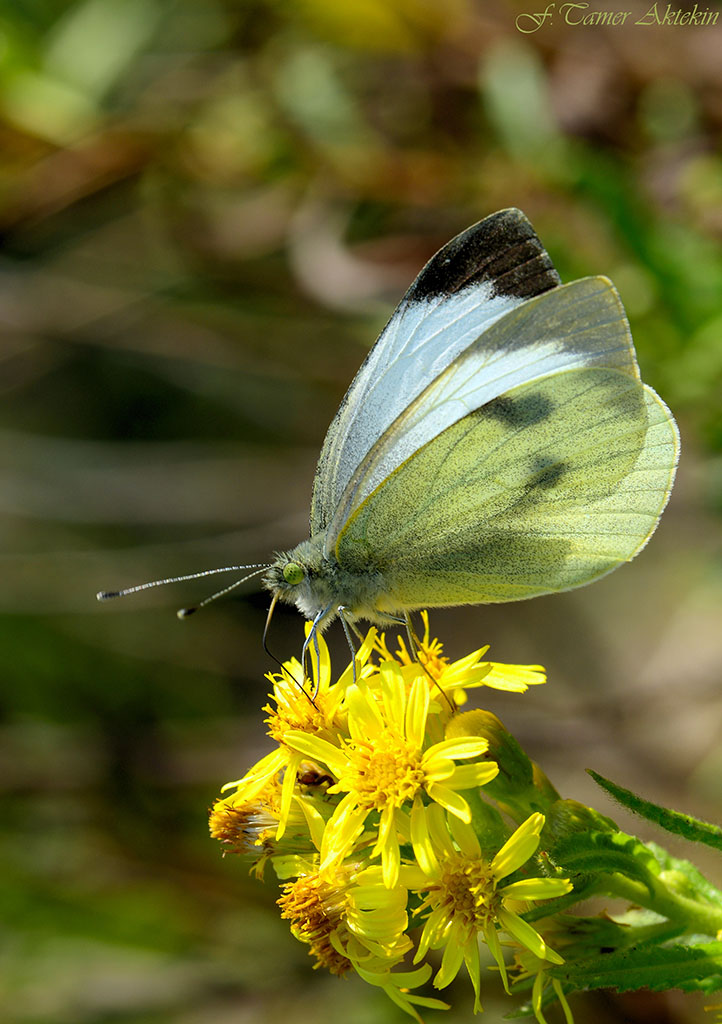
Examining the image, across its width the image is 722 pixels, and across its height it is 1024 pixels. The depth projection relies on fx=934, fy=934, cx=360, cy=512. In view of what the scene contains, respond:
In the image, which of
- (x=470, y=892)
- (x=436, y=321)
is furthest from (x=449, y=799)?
(x=436, y=321)

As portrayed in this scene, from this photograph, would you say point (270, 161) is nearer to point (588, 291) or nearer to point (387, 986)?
point (588, 291)

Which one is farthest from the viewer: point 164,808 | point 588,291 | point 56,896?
point 164,808

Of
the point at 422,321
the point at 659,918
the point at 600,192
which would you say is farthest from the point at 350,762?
the point at 600,192

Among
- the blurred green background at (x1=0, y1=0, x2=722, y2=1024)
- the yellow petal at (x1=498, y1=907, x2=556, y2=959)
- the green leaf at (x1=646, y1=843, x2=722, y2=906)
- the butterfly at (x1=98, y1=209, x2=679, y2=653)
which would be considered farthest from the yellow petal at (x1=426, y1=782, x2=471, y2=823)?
the blurred green background at (x1=0, y1=0, x2=722, y2=1024)

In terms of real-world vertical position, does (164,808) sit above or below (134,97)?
below

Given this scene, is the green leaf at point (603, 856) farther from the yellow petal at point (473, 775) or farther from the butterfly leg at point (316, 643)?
the butterfly leg at point (316, 643)

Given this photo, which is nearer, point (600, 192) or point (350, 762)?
point (350, 762)

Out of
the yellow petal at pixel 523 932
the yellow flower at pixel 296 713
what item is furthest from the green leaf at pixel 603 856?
the yellow flower at pixel 296 713

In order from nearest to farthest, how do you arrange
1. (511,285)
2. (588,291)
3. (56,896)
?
(588,291) < (511,285) < (56,896)
